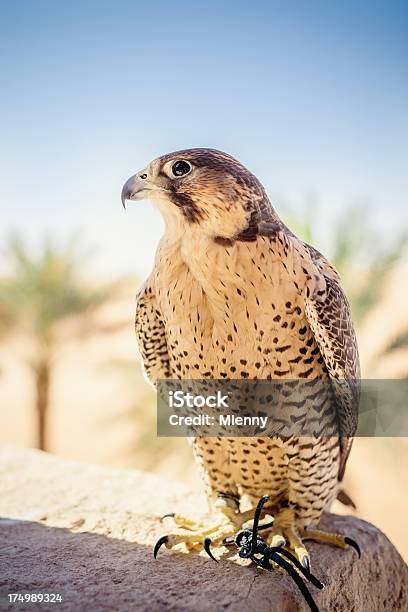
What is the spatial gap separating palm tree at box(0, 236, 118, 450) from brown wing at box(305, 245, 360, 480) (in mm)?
6348

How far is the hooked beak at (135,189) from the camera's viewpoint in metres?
2.22

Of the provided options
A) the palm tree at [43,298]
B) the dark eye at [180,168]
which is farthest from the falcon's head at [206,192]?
the palm tree at [43,298]

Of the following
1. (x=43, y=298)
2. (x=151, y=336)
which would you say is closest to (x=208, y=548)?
(x=151, y=336)

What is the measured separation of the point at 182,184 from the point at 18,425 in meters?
14.6

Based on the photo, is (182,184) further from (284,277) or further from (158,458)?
(158,458)

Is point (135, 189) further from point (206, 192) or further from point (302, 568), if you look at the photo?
point (302, 568)

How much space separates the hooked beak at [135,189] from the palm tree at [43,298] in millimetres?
6225

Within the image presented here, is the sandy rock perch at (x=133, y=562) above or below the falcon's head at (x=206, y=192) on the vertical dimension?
below

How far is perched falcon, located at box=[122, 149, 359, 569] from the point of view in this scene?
215cm

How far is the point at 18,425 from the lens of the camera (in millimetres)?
15305

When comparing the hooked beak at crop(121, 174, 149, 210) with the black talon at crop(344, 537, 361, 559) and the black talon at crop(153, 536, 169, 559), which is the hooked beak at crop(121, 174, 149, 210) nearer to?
the black talon at crop(153, 536, 169, 559)

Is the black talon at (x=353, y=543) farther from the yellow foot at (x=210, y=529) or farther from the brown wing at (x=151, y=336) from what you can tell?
the brown wing at (x=151, y=336)

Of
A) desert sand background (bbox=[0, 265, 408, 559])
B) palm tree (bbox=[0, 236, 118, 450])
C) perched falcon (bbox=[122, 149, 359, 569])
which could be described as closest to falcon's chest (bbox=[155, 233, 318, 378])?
perched falcon (bbox=[122, 149, 359, 569])

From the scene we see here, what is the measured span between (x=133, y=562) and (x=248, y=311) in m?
1.21
